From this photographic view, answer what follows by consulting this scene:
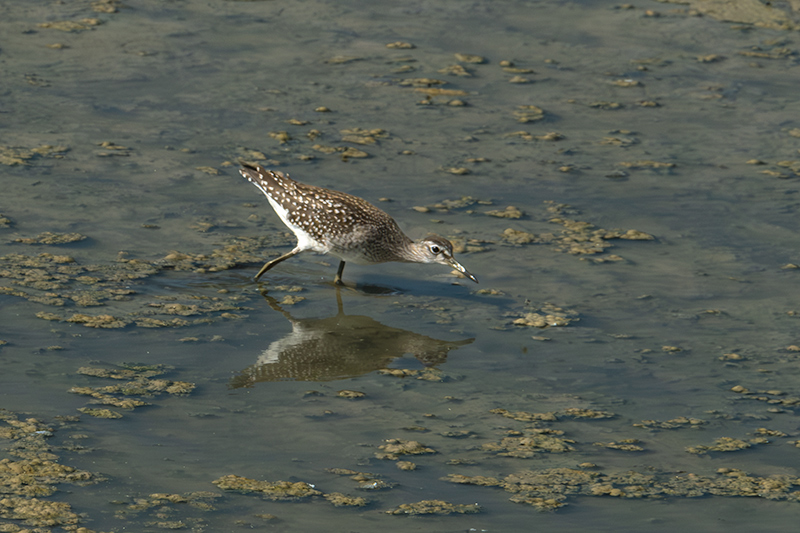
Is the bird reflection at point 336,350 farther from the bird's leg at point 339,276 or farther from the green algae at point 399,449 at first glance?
the green algae at point 399,449

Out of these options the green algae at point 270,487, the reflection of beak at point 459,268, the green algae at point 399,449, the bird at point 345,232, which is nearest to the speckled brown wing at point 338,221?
the bird at point 345,232

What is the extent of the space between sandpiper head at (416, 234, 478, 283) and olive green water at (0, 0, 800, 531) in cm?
27

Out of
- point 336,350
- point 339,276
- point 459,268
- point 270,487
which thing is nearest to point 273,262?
point 339,276

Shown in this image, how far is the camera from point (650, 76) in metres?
12.1

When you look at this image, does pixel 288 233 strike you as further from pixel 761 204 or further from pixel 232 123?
pixel 761 204

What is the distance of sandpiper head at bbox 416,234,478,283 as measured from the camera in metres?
8.12

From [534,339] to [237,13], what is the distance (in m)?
7.33

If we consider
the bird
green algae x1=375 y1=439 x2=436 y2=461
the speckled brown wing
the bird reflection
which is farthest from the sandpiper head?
green algae x1=375 y1=439 x2=436 y2=461

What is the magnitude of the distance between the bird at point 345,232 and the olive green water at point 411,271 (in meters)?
0.28

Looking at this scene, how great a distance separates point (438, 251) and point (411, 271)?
828 millimetres

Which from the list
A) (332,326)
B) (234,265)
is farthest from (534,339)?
(234,265)

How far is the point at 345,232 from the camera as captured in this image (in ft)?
26.9

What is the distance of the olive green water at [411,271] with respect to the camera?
18.7 ft

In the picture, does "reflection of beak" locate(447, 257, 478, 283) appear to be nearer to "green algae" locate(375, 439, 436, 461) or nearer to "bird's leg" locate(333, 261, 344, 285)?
"bird's leg" locate(333, 261, 344, 285)
